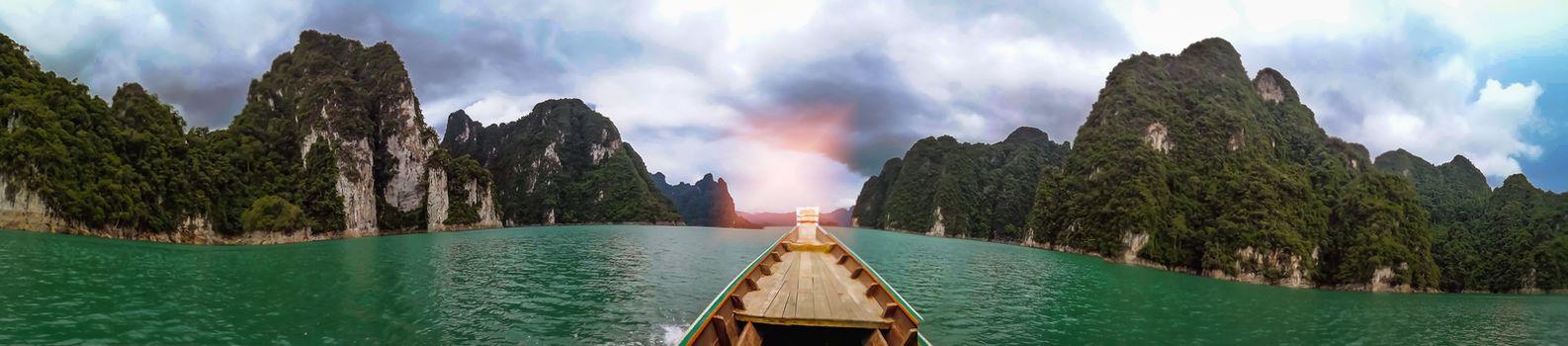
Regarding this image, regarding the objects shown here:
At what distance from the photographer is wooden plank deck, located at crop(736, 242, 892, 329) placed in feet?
25.9

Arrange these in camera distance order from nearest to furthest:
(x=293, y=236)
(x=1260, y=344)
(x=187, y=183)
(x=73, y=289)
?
(x=73, y=289) → (x=1260, y=344) → (x=187, y=183) → (x=293, y=236)

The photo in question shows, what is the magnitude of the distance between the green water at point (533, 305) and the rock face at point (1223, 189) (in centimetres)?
2399

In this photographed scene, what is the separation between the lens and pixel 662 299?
25891 mm

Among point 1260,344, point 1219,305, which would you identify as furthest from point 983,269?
point 1260,344

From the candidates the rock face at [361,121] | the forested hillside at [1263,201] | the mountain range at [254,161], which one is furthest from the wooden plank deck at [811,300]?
the rock face at [361,121]

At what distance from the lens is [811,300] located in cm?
943

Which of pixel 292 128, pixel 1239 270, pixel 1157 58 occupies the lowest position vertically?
pixel 1239 270

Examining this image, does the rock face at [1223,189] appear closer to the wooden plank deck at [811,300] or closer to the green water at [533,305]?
the green water at [533,305]

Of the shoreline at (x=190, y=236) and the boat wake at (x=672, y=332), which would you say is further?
the shoreline at (x=190, y=236)

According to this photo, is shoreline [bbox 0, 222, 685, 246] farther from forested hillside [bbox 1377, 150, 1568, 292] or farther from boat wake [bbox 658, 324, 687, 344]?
forested hillside [bbox 1377, 150, 1568, 292]

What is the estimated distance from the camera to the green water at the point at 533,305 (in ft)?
58.7

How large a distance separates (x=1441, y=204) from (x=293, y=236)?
193076mm

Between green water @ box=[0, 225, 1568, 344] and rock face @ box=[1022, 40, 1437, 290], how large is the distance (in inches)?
945

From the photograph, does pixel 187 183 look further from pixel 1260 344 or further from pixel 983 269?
pixel 1260 344
